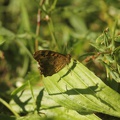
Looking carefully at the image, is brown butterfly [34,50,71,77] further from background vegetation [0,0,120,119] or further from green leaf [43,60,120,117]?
background vegetation [0,0,120,119]

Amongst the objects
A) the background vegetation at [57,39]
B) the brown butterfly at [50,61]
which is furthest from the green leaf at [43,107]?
the brown butterfly at [50,61]

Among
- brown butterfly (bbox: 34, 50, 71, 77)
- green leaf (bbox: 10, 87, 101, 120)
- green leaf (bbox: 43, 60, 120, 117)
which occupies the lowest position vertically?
green leaf (bbox: 10, 87, 101, 120)

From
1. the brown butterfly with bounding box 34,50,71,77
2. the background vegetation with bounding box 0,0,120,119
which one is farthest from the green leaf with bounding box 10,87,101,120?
the brown butterfly with bounding box 34,50,71,77

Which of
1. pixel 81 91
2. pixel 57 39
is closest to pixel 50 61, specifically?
pixel 81 91

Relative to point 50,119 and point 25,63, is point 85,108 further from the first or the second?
point 25,63

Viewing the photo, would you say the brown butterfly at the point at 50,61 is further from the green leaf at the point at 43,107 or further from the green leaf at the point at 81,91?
the green leaf at the point at 43,107
